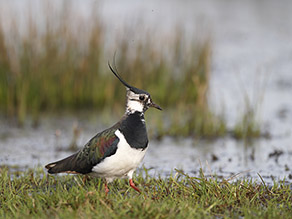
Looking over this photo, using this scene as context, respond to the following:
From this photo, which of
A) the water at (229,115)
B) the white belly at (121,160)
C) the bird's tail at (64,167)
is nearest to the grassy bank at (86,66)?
the water at (229,115)

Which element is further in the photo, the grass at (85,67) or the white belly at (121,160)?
the grass at (85,67)

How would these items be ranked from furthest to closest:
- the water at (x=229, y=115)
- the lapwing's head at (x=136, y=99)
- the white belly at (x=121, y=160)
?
the water at (x=229, y=115)
the lapwing's head at (x=136, y=99)
the white belly at (x=121, y=160)

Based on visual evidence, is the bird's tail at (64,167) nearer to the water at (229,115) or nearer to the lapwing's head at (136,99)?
the lapwing's head at (136,99)

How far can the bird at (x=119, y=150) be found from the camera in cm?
487

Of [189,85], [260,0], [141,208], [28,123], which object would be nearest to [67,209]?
[141,208]

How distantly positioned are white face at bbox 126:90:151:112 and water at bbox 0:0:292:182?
90cm

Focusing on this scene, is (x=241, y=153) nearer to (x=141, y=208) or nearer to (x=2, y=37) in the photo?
(x=141, y=208)

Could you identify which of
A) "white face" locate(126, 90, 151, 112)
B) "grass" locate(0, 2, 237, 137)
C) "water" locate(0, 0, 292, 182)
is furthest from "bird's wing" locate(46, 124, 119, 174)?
"grass" locate(0, 2, 237, 137)

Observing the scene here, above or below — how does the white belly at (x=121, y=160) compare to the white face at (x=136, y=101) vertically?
below

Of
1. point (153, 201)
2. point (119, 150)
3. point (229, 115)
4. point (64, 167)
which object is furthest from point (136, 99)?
point (229, 115)

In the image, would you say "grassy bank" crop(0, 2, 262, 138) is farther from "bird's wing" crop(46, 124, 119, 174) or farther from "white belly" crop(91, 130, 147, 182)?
"white belly" crop(91, 130, 147, 182)

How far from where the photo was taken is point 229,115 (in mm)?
9570

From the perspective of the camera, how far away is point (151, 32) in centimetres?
964

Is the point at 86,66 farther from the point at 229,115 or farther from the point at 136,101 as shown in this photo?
the point at 136,101
